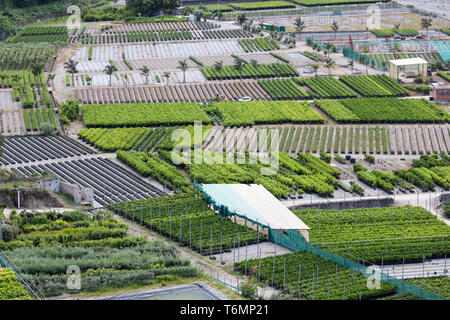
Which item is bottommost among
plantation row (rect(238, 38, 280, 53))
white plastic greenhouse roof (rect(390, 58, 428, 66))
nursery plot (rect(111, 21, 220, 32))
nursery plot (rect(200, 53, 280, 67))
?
nursery plot (rect(200, 53, 280, 67))

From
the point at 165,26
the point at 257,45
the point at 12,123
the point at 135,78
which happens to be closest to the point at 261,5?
the point at 165,26

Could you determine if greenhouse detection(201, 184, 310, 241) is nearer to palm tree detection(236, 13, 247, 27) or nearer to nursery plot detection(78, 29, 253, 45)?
nursery plot detection(78, 29, 253, 45)

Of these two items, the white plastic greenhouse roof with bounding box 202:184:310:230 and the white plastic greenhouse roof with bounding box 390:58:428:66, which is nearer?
the white plastic greenhouse roof with bounding box 202:184:310:230

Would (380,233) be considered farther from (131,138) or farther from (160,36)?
(160,36)

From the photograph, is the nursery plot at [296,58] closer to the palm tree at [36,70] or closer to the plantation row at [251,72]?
the plantation row at [251,72]

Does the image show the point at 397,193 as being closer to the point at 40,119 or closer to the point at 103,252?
the point at 103,252

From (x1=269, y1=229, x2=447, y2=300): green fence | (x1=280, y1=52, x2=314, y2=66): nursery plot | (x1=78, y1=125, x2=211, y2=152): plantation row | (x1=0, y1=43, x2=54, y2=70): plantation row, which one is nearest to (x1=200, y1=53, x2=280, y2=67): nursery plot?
(x1=280, y1=52, x2=314, y2=66): nursery plot

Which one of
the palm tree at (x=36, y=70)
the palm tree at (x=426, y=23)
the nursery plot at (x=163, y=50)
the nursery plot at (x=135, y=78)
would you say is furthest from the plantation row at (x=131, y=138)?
the palm tree at (x=426, y=23)
